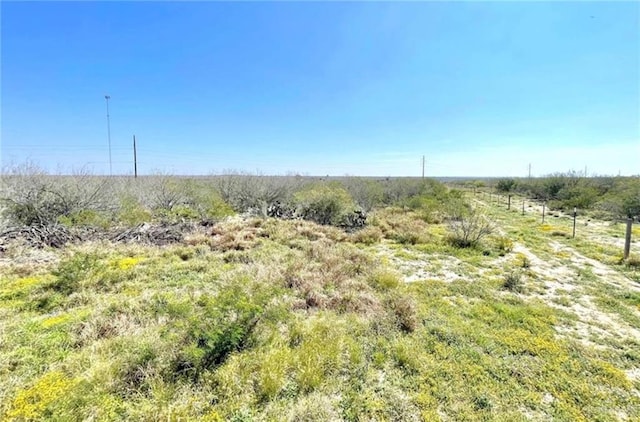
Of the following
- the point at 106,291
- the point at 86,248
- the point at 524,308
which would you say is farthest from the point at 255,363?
the point at 86,248

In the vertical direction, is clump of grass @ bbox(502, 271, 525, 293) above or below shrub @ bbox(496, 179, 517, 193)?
below

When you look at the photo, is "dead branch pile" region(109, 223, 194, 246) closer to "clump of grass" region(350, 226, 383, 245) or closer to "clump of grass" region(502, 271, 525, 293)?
"clump of grass" region(350, 226, 383, 245)

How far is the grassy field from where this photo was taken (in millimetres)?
2943

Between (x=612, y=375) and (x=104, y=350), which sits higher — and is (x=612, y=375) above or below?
below

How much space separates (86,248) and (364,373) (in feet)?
28.7

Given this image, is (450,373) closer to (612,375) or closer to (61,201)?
(612,375)

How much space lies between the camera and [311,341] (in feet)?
13.1

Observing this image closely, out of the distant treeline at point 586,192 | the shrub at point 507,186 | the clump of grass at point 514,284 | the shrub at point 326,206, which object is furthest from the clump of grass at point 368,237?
the shrub at point 507,186

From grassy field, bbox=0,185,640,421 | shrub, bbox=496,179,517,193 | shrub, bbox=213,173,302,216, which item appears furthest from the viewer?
shrub, bbox=496,179,517,193

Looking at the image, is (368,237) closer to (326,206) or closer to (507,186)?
(326,206)

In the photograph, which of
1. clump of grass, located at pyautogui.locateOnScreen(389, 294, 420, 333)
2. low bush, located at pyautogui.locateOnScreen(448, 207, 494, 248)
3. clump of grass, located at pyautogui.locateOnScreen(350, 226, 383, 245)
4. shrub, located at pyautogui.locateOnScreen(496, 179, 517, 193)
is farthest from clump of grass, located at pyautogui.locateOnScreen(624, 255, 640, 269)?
shrub, located at pyautogui.locateOnScreen(496, 179, 517, 193)

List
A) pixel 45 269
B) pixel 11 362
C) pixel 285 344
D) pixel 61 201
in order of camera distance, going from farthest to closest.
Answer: pixel 61 201, pixel 45 269, pixel 285 344, pixel 11 362

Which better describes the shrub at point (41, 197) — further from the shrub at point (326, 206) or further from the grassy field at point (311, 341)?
the shrub at point (326, 206)

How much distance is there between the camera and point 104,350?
11.7 ft
